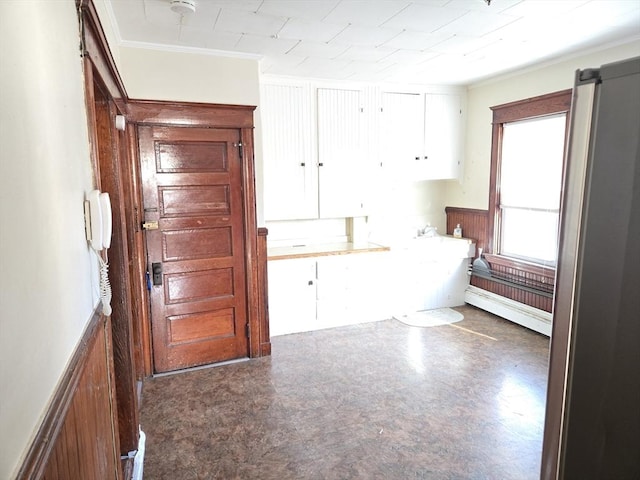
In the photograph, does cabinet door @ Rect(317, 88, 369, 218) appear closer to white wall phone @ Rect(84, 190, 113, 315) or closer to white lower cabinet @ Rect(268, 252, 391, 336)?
white lower cabinet @ Rect(268, 252, 391, 336)

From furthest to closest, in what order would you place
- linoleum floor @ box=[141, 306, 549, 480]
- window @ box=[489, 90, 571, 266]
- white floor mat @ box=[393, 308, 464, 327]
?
white floor mat @ box=[393, 308, 464, 327]
window @ box=[489, 90, 571, 266]
linoleum floor @ box=[141, 306, 549, 480]

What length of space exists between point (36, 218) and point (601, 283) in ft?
4.23

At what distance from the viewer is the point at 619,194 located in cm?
96

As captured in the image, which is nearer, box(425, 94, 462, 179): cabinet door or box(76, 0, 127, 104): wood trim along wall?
box(76, 0, 127, 104): wood trim along wall

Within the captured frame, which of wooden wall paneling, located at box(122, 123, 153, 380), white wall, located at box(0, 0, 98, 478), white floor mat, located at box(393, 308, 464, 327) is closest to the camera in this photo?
white wall, located at box(0, 0, 98, 478)

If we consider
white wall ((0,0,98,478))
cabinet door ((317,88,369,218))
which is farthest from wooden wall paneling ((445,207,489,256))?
white wall ((0,0,98,478))

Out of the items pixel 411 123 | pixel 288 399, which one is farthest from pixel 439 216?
pixel 288 399

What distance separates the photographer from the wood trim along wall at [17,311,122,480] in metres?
0.79

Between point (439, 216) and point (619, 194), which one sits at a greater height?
point (619, 194)

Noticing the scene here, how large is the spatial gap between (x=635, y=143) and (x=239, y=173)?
2892mm

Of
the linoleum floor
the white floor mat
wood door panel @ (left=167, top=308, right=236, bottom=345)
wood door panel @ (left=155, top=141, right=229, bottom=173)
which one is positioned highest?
wood door panel @ (left=155, top=141, right=229, bottom=173)

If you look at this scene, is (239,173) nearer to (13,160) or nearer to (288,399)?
(288,399)

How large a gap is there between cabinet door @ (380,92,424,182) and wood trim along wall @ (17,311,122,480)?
3.61 metres

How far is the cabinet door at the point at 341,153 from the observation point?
4.26m
